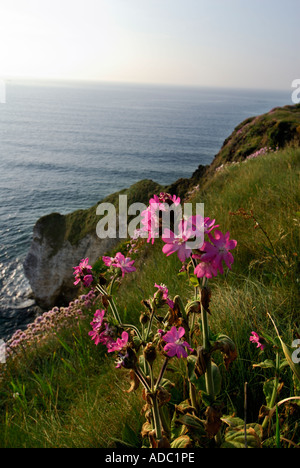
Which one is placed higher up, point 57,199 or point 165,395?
point 165,395

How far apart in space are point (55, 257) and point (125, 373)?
1096 cm

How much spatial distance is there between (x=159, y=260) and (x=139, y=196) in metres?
7.99

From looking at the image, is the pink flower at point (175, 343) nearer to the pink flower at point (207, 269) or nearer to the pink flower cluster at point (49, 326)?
the pink flower at point (207, 269)

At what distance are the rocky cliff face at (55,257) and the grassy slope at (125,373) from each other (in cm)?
734

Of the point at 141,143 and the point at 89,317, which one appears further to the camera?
the point at 141,143

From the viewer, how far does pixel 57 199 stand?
106 ft

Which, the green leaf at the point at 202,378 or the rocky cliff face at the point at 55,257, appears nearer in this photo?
the green leaf at the point at 202,378

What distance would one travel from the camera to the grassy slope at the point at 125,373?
2500 millimetres

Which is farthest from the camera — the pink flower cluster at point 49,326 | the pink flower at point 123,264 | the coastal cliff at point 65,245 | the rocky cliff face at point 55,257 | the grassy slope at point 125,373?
the coastal cliff at point 65,245

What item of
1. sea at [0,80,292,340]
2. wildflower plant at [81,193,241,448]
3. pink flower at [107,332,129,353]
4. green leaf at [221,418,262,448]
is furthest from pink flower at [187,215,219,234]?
sea at [0,80,292,340]

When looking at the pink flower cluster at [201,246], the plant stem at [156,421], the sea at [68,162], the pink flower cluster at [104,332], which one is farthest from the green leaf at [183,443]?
the sea at [68,162]
